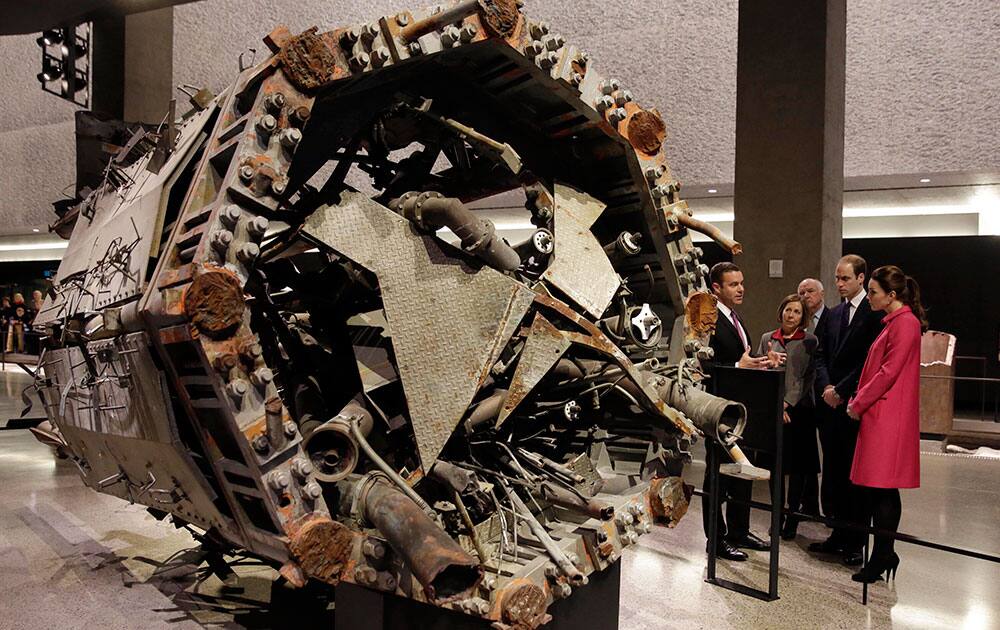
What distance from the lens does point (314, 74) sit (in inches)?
105

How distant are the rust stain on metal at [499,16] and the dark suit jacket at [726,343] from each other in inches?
100

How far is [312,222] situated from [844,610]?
126 inches

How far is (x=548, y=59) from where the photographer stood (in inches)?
119

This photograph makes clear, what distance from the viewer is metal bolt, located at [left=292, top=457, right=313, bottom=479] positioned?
8.30 feet

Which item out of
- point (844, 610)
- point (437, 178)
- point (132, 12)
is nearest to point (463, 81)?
point (437, 178)

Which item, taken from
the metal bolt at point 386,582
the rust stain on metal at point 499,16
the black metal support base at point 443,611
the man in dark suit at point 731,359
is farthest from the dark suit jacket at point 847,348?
the metal bolt at point 386,582

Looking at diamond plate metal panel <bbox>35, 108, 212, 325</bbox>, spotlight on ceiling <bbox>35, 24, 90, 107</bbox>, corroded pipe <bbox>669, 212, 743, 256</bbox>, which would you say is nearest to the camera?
diamond plate metal panel <bbox>35, 108, 212, 325</bbox>

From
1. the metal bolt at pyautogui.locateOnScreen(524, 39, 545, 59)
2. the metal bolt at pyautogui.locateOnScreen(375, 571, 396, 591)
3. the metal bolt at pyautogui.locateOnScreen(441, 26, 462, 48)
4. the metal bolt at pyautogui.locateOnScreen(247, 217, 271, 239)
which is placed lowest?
the metal bolt at pyautogui.locateOnScreen(375, 571, 396, 591)

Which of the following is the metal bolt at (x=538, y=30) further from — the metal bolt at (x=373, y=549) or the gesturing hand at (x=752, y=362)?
the gesturing hand at (x=752, y=362)

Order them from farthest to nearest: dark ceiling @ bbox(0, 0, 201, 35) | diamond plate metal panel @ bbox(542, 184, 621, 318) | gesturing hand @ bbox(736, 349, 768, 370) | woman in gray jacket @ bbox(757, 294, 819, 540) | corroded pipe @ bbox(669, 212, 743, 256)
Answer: dark ceiling @ bbox(0, 0, 201, 35), woman in gray jacket @ bbox(757, 294, 819, 540), gesturing hand @ bbox(736, 349, 768, 370), corroded pipe @ bbox(669, 212, 743, 256), diamond plate metal panel @ bbox(542, 184, 621, 318)

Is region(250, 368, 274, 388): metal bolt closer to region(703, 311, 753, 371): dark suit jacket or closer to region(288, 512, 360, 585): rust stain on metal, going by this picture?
region(288, 512, 360, 585): rust stain on metal

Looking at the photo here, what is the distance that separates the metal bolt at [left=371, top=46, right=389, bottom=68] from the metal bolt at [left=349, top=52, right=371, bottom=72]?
2 cm

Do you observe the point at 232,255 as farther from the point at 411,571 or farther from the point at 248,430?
the point at 411,571

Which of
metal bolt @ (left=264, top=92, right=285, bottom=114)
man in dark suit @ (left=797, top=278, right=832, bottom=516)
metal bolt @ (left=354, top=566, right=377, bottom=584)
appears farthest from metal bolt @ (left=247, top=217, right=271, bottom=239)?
man in dark suit @ (left=797, top=278, right=832, bottom=516)
